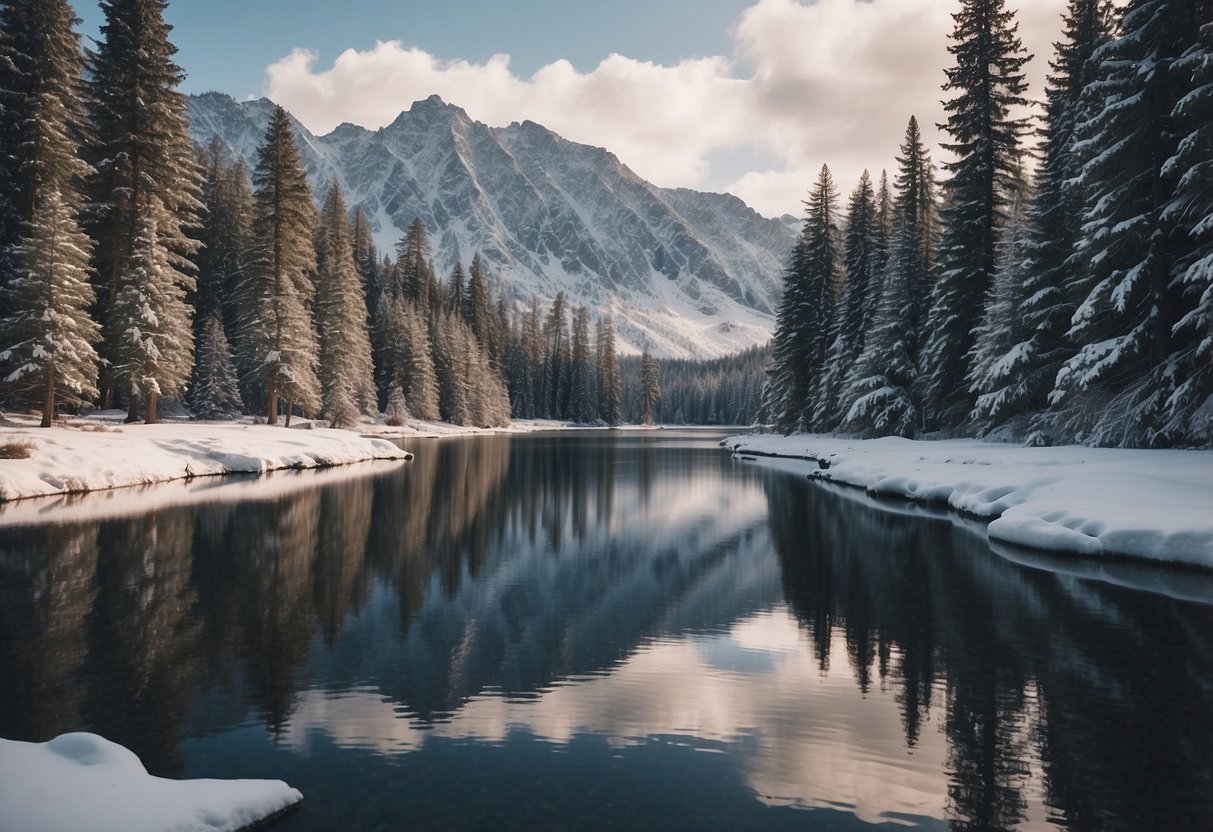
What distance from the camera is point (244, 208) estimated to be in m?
57.6

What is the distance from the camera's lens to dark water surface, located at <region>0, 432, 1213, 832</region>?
5.31 m

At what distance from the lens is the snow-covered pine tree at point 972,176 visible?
32.7m

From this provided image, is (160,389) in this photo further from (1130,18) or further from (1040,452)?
(1130,18)

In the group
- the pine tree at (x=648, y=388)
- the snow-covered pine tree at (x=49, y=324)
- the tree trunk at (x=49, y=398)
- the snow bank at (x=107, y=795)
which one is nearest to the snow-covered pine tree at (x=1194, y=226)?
the snow bank at (x=107, y=795)

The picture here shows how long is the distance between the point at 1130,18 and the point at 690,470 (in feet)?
79.7

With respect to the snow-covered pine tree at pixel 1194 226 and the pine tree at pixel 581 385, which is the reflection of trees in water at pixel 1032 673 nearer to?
the snow-covered pine tree at pixel 1194 226

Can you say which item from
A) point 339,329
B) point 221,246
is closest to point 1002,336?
point 339,329

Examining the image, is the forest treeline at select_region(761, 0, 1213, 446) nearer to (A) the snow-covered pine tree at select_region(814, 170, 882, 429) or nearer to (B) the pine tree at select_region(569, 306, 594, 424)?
(A) the snow-covered pine tree at select_region(814, 170, 882, 429)

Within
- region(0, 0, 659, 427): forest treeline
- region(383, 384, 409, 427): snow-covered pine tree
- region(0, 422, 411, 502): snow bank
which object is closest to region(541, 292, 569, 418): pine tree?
region(383, 384, 409, 427): snow-covered pine tree

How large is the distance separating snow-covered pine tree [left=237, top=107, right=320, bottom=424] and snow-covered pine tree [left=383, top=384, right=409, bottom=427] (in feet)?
77.0

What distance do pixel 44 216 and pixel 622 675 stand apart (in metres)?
30.0

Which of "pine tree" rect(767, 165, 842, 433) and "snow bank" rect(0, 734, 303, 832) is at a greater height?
"pine tree" rect(767, 165, 842, 433)

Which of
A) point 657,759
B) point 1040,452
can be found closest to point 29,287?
point 657,759

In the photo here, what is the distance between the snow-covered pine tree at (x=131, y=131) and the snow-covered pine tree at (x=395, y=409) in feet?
101
